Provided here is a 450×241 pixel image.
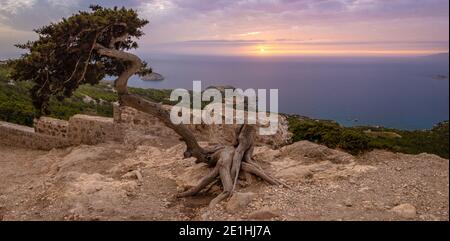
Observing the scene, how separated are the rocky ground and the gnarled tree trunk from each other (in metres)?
0.23

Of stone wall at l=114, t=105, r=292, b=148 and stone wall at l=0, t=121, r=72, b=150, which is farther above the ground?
stone wall at l=114, t=105, r=292, b=148

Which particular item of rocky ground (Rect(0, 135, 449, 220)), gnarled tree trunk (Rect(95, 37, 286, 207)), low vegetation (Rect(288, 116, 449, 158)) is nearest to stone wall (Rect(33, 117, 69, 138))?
rocky ground (Rect(0, 135, 449, 220))

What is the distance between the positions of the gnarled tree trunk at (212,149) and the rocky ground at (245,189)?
0.23 m

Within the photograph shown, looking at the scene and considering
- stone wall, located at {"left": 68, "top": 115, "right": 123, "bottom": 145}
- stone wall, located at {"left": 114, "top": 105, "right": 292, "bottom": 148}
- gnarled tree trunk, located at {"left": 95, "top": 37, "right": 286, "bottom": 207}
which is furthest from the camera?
stone wall, located at {"left": 68, "top": 115, "right": 123, "bottom": 145}

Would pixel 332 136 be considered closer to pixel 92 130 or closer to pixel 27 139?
pixel 92 130

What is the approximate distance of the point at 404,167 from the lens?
8094 mm

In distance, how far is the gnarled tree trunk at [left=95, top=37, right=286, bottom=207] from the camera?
24.2ft

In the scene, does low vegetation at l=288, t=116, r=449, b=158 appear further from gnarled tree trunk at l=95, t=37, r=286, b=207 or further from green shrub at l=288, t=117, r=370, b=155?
gnarled tree trunk at l=95, t=37, r=286, b=207

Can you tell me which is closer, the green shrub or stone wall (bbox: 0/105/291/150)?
the green shrub

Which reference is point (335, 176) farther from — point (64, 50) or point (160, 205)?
point (64, 50)

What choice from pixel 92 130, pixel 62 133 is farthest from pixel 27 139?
pixel 92 130

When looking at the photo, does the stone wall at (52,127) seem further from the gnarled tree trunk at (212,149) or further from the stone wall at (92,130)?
the gnarled tree trunk at (212,149)
